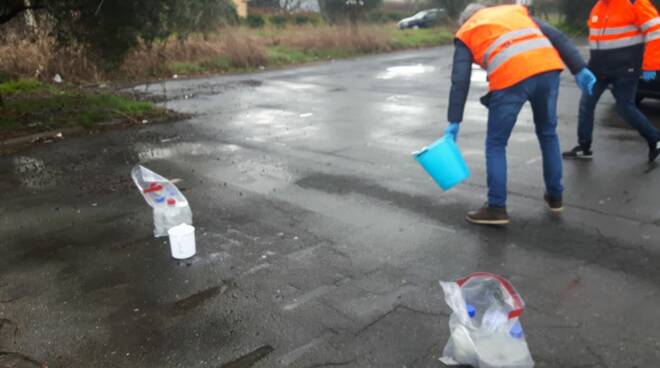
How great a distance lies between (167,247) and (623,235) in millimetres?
3532

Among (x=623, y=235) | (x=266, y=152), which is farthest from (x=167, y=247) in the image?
(x=623, y=235)

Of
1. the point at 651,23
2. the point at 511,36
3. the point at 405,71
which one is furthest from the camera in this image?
the point at 405,71

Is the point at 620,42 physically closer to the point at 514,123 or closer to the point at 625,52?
the point at 625,52

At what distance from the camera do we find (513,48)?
450 cm

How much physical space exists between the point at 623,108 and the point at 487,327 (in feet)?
14.8

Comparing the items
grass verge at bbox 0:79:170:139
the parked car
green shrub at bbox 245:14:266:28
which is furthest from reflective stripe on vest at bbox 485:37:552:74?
green shrub at bbox 245:14:266:28

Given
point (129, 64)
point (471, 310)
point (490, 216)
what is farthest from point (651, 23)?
point (129, 64)

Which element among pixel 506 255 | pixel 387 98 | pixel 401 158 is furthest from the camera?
pixel 387 98

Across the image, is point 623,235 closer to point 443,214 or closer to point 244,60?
point 443,214

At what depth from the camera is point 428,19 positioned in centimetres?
3522

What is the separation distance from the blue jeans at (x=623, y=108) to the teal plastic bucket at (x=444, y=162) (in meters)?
2.69

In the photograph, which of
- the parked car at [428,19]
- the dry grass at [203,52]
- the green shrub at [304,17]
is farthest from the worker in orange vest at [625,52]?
the green shrub at [304,17]

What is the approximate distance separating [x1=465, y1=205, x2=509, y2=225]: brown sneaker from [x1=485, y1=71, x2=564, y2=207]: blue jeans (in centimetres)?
5

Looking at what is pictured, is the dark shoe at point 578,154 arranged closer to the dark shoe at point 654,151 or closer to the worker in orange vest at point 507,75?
the dark shoe at point 654,151
